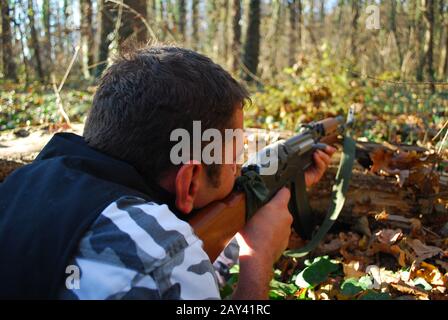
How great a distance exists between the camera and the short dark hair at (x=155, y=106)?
153cm

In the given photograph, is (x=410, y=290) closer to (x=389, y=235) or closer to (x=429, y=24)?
(x=389, y=235)

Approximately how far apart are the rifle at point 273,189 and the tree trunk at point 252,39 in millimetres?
9963

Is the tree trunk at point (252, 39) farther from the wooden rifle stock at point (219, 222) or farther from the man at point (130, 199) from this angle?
the man at point (130, 199)

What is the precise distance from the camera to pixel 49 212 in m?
1.22

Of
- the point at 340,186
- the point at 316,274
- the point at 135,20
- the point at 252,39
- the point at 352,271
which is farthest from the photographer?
the point at 252,39

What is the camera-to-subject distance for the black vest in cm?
116

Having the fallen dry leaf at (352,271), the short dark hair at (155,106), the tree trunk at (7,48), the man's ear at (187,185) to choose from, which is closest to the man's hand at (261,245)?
the man's ear at (187,185)

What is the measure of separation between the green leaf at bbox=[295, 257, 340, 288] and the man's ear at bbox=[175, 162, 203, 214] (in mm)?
1139

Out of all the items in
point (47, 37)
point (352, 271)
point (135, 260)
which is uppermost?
point (47, 37)

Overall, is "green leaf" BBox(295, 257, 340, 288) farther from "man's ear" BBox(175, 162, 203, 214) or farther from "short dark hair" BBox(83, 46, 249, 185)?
"short dark hair" BBox(83, 46, 249, 185)

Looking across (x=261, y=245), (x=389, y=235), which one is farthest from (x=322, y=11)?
(x=261, y=245)

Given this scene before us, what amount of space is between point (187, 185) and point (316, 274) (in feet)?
4.25

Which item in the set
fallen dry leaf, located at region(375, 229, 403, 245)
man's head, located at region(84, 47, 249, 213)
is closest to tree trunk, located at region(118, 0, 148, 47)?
fallen dry leaf, located at region(375, 229, 403, 245)
